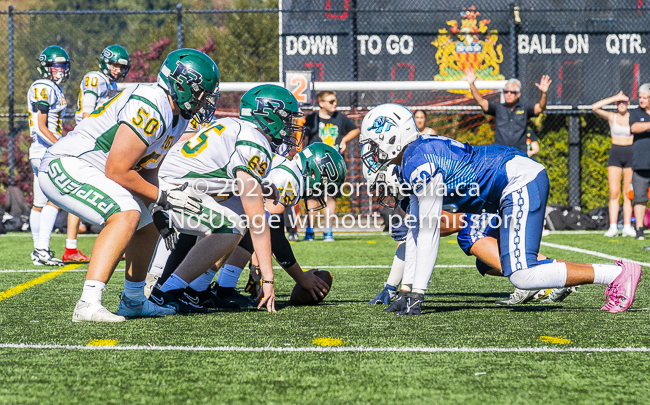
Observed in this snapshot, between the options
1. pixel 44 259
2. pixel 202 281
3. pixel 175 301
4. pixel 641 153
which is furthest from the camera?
pixel 641 153

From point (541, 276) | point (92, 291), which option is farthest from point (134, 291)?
point (541, 276)

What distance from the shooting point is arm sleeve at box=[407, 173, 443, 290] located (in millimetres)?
3998

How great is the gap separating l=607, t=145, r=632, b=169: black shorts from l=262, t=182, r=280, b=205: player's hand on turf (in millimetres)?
6624

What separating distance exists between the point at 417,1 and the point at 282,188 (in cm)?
957

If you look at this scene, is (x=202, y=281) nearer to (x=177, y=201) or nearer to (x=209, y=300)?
(x=209, y=300)

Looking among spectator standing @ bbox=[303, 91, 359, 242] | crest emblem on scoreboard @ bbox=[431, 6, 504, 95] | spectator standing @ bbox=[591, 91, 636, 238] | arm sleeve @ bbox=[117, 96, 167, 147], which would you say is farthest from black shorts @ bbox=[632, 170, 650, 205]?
arm sleeve @ bbox=[117, 96, 167, 147]

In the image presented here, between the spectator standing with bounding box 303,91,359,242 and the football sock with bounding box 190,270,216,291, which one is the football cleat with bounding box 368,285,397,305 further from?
the spectator standing with bounding box 303,91,359,242

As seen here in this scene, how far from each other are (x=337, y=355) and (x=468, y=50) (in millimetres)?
10871

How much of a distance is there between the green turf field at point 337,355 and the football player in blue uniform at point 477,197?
0.22 m

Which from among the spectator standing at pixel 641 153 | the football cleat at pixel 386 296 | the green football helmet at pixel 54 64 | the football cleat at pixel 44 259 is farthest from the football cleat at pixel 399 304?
the spectator standing at pixel 641 153

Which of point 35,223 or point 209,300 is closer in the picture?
point 209,300

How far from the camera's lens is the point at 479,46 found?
13.0 m

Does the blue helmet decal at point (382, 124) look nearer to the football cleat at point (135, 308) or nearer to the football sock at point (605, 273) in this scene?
the football sock at point (605, 273)

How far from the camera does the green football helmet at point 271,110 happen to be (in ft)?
14.6
